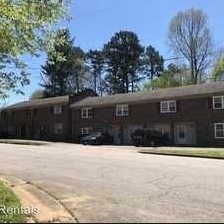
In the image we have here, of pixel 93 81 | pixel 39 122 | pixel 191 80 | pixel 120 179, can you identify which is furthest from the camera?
pixel 93 81

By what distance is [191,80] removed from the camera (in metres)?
82.4

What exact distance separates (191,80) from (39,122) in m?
25.4

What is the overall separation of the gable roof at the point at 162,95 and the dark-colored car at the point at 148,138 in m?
4.73

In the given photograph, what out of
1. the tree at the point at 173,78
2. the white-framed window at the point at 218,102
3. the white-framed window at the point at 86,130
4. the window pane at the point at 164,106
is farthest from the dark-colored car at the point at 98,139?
the tree at the point at 173,78

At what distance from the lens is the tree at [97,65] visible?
110 m

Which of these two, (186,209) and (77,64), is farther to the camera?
(77,64)

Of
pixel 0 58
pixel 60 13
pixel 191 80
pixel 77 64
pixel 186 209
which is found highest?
pixel 77 64

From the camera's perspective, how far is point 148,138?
4900 cm

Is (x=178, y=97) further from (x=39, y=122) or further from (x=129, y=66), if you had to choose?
(x=129, y=66)

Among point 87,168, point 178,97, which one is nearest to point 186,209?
point 87,168

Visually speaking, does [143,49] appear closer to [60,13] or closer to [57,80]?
[57,80]

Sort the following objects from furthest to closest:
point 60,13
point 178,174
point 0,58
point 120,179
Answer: point 178,174 → point 120,179 → point 60,13 → point 0,58

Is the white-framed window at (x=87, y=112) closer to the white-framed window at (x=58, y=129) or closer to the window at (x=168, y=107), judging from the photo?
the white-framed window at (x=58, y=129)

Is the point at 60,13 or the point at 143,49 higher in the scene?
the point at 143,49
